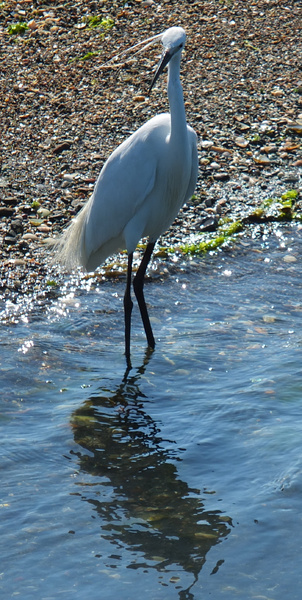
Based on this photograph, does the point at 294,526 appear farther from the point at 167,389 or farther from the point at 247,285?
the point at 247,285

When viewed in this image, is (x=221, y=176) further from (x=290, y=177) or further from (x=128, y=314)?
(x=128, y=314)

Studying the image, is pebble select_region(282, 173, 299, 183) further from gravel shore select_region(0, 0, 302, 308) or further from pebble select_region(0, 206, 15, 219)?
pebble select_region(0, 206, 15, 219)

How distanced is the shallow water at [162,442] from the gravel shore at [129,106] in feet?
2.89

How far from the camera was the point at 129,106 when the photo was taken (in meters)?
8.61

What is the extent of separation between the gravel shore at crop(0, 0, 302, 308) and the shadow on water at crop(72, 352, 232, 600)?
1.77 meters

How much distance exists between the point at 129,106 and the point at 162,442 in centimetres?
489

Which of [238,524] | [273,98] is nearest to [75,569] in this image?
[238,524]

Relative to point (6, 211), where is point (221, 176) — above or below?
below

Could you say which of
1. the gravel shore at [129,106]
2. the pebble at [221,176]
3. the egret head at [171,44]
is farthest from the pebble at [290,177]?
the egret head at [171,44]

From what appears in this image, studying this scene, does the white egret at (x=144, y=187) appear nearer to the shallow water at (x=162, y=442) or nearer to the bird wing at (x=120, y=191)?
the bird wing at (x=120, y=191)

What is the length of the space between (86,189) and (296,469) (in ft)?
13.1

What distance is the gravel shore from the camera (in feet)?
24.2

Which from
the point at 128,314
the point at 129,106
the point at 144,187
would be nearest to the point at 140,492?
the point at 128,314

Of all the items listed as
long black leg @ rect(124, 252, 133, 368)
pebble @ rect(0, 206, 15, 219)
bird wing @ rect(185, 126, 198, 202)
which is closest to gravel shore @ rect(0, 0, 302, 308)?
pebble @ rect(0, 206, 15, 219)
